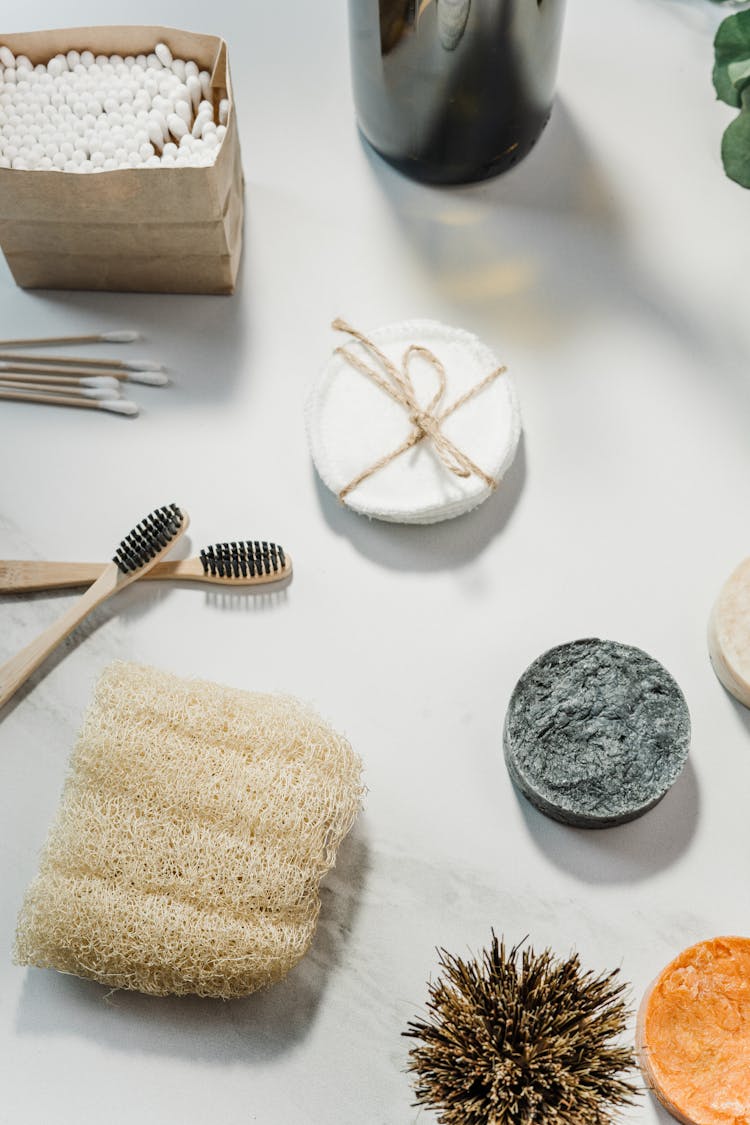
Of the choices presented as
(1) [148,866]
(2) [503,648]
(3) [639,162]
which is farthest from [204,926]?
(3) [639,162]

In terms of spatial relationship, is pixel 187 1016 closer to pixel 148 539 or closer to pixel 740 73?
pixel 148 539

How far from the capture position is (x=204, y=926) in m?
0.80

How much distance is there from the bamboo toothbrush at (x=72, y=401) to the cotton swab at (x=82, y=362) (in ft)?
0.10

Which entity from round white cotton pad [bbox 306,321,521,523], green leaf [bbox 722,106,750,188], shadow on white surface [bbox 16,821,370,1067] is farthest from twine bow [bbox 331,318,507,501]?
shadow on white surface [bbox 16,821,370,1067]

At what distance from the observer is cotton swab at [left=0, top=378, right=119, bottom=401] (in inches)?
40.2

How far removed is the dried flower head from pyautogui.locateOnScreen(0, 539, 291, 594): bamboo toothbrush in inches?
14.1

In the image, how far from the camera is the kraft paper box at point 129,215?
→ 95 cm

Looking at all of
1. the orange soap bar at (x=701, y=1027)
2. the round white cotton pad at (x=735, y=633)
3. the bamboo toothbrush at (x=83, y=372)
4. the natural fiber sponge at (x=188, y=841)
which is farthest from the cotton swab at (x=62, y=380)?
the orange soap bar at (x=701, y=1027)

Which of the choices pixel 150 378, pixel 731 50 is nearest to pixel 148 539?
pixel 150 378

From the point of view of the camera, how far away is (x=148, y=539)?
0.95 meters

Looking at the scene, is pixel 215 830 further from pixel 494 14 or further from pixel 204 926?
pixel 494 14

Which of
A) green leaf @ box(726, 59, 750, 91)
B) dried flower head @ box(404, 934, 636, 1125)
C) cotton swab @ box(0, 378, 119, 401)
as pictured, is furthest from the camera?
cotton swab @ box(0, 378, 119, 401)

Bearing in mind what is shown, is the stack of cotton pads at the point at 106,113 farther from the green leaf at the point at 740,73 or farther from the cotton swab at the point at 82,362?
the green leaf at the point at 740,73

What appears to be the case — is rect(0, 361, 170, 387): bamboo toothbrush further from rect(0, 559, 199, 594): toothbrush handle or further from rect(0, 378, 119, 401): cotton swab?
rect(0, 559, 199, 594): toothbrush handle
